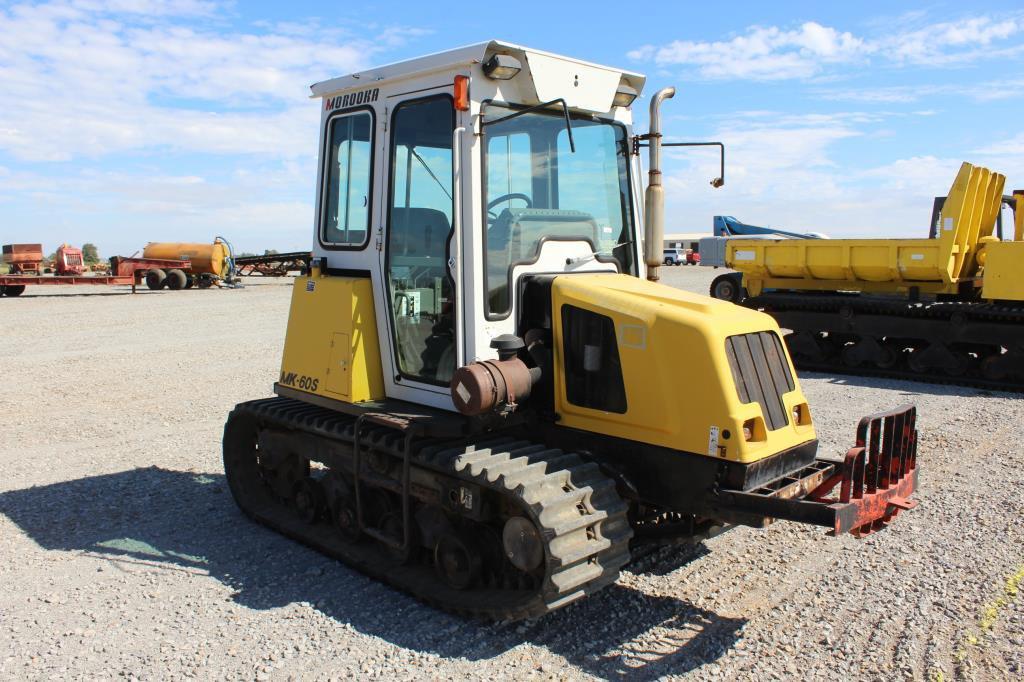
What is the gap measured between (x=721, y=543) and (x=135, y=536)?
4.14 meters

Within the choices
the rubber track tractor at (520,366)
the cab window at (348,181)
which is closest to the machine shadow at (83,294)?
the cab window at (348,181)

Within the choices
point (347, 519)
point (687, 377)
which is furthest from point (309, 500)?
point (687, 377)

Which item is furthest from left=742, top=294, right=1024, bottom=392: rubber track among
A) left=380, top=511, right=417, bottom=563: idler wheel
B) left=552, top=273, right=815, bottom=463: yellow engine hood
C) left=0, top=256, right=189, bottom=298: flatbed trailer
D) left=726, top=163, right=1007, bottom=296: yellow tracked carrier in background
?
left=0, top=256, right=189, bottom=298: flatbed trailer

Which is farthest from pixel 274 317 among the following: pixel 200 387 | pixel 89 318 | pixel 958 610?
pixel 958 610

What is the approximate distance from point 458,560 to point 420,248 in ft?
6.22

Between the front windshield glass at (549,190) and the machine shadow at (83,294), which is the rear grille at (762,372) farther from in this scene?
the machine shadow at (83,294)

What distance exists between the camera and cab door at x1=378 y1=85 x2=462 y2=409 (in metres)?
4.99

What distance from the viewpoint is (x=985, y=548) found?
18.7 feet

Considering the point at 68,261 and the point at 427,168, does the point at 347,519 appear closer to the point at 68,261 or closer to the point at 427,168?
the point at 427,168

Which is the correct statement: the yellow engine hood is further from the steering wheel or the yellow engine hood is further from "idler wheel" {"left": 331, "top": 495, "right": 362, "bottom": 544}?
"idler wheel" {"left": 331, "top": 495, "right": 362, "bottom": 544}

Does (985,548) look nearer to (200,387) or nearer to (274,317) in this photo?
(200,387)

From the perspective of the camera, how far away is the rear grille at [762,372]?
436 centimetres

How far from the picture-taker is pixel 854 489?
440 cm

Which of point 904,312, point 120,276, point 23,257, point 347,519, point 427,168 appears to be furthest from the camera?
point 23,257
